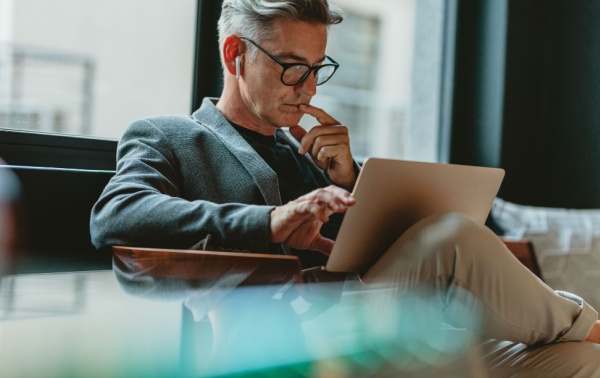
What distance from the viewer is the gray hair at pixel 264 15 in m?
1.55

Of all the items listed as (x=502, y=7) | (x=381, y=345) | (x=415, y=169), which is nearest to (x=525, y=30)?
(x=502, y=7)

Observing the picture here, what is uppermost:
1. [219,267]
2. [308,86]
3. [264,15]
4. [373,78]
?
[373,78]

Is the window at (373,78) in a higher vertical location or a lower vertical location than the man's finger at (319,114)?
higher

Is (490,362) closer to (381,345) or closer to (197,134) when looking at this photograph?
(381,345)

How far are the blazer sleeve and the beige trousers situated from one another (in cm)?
22

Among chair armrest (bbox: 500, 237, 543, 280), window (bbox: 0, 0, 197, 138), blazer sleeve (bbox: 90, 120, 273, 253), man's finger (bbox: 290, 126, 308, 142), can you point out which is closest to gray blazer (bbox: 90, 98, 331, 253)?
blazer sleeve (bbox: 90, 120, 273, 253)

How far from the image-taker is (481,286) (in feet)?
3.77

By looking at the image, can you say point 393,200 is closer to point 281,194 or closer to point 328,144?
point 328,144

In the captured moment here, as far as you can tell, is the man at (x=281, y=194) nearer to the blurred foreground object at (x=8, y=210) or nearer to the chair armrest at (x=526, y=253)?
the blurred foreground object at (x=8, y=210)

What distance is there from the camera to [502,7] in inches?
109

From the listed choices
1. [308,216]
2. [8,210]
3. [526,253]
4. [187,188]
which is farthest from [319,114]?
[526,253]

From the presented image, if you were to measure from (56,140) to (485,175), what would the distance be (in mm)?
1115

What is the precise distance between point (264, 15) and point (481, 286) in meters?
0.80

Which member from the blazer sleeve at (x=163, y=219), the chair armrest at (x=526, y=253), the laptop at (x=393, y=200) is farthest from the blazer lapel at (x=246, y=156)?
the chair armrest at (x=526, y=253)
